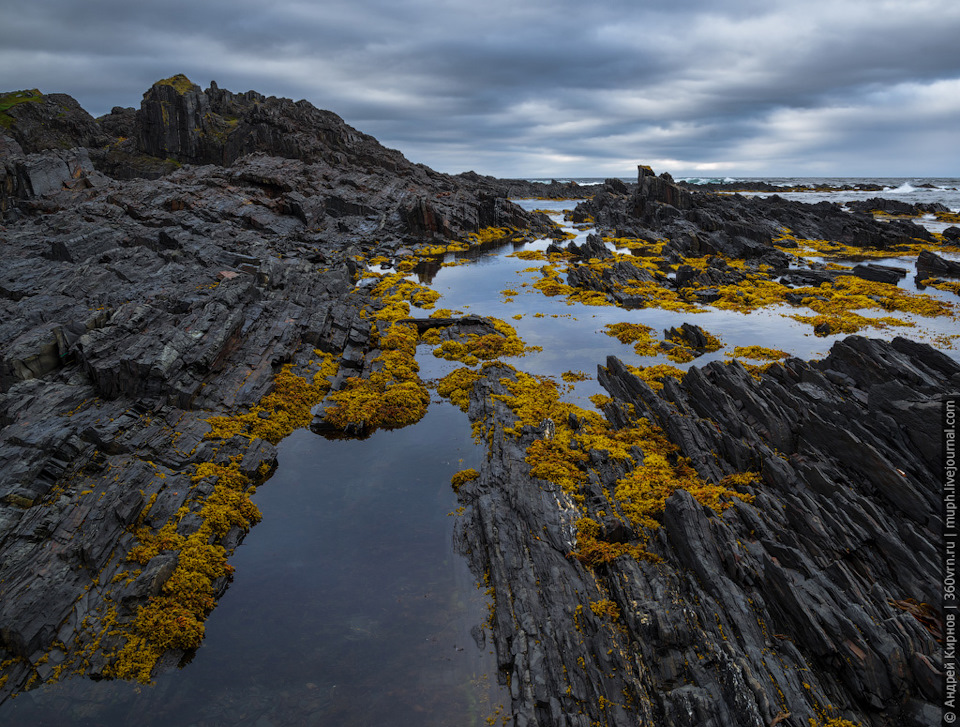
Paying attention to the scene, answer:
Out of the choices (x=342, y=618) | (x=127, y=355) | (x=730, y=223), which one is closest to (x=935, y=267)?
(x=730, y=223)

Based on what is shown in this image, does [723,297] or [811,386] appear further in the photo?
[723,297]

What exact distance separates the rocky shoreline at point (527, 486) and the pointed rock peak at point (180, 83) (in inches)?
4351

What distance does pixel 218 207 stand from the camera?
79.1m

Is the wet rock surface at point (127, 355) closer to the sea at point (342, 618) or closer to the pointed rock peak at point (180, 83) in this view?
the sea at point (342, 618)

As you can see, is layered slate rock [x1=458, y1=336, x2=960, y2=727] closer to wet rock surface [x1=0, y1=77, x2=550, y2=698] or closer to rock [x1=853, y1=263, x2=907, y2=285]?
wet rock surface [x1=0, y1=77, x2=550, y2=698]

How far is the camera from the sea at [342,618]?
555 inches

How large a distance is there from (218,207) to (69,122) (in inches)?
4011

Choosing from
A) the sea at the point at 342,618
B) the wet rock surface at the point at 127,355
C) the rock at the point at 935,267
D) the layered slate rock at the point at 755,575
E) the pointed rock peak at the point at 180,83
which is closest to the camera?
the layered slate rock at the point at 755,575

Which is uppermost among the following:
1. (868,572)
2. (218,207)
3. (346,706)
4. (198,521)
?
(218,207)

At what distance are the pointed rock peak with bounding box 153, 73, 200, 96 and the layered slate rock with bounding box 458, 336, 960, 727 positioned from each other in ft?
541

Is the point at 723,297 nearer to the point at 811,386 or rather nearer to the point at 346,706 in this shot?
the point at 811,386

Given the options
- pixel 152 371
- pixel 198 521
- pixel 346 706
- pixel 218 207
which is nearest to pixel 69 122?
pixel 218 207

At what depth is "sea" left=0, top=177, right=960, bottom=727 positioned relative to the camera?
46.3ft

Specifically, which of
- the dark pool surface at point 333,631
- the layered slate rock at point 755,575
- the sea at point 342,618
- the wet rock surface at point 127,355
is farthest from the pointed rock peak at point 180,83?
the layered slate rock at point 755,575
